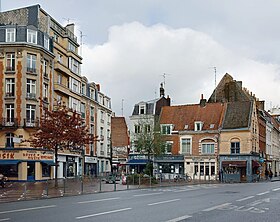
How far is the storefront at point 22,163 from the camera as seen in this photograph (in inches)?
1980

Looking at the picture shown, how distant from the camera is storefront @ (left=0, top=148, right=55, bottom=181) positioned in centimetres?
5028

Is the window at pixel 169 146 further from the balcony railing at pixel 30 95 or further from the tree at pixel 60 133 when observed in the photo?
the tree at pixel 60 133

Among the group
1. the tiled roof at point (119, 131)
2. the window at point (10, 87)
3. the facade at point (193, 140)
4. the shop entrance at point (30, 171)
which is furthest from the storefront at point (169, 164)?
the tiled roof at point (119, 131)

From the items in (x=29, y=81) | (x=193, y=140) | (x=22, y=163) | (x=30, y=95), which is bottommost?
(x=22, y=163)

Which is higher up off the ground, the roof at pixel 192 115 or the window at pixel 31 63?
the window at pixel 31 63

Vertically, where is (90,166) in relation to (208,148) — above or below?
below

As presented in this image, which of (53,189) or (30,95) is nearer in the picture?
(53,189)

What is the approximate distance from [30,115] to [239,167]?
94.2 ft

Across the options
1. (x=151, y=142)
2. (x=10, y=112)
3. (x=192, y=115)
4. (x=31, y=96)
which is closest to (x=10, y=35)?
(x=31, y=96)

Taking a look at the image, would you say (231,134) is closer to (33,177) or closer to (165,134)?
(165,134)

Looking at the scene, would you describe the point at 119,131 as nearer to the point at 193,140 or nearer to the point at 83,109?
the point at 83,109

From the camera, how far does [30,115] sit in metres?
51.0

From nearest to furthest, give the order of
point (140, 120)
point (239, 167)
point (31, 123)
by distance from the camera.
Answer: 1. point (31, 123)
2. point (239, 167)
3. point (140, 120)

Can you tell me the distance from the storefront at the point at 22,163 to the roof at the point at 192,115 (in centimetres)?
2254
